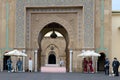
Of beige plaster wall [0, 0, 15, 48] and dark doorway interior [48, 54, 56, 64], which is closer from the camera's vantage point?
beige plaster wall [0, 0, 15, 48]

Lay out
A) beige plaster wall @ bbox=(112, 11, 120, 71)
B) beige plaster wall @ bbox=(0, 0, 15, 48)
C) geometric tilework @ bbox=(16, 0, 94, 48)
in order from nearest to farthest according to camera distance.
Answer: geometric tilework @ bbox=(16, 0, 94, 48)
beige plaster wall @ bbox=(0, 0, 15, 48)
beige plaster wall @ bbox=(112, 11, 120, 71)

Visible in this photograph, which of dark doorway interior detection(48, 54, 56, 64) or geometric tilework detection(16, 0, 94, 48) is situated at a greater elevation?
geometric tilework detection(16, 0, 94, 48)

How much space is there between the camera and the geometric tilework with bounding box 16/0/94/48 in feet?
94.7

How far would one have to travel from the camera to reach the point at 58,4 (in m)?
29.2

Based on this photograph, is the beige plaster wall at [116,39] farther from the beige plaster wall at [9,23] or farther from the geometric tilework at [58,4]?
the beige plaster wall at [9,23]

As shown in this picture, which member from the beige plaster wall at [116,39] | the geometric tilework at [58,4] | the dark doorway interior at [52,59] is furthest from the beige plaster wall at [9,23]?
the dark doorway interior at [52,59]

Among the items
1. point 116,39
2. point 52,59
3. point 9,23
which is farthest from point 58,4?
point 52,59

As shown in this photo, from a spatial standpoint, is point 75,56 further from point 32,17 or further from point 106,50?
point 32,17

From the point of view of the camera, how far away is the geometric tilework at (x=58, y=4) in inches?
1137

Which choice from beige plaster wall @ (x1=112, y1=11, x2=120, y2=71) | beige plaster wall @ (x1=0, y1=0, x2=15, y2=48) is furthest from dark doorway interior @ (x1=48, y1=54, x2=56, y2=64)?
beige plaster wall @ (x1=0, y1=0, x2=15, y2=48)

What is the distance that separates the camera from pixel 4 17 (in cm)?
2964

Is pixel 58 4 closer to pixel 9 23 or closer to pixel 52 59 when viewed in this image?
pixel 9 23

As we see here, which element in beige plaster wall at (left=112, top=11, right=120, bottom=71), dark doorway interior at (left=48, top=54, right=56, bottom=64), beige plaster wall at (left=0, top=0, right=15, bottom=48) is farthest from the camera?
dark doorway interior at (left=48, top=54, right=56, bottom=64)

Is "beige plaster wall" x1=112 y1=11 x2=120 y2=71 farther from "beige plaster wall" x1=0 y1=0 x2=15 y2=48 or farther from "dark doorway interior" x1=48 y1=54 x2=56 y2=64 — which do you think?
"dark doorway interior" x1=48 y1=54 x2=56 y2=64
